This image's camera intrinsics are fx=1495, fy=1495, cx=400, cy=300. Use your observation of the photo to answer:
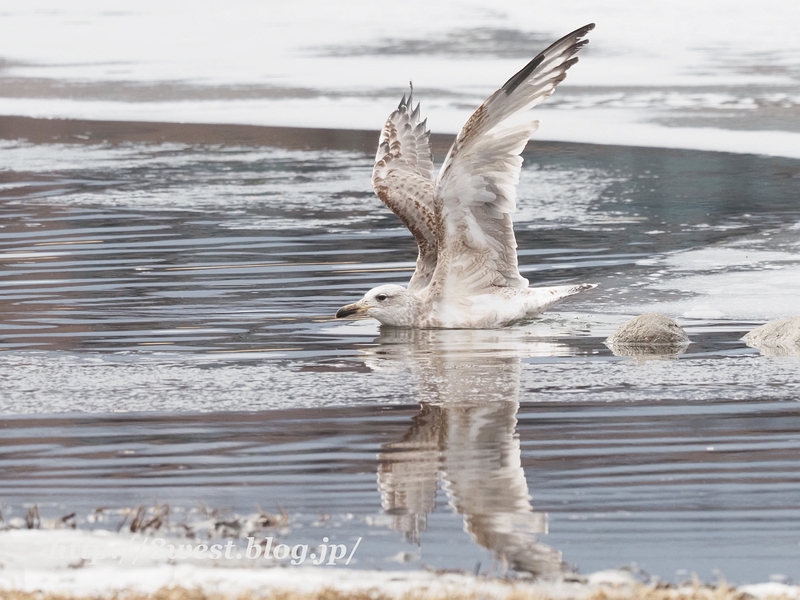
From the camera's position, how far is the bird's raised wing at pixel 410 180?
10367 millimetres

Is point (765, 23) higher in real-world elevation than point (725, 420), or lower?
higher

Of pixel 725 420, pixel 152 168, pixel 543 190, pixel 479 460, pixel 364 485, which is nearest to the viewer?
pixel 364 485

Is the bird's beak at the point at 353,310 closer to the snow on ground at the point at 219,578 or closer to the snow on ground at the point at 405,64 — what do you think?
the snow on ground at the point at 219,578

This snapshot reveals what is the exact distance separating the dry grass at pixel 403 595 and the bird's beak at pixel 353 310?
195 inches

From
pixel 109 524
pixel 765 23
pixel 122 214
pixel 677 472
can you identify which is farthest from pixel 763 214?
pixel 765 23

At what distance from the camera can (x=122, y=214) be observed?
47.5 feet

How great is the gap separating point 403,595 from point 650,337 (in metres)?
4.51

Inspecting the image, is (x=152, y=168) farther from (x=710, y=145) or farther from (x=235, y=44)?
(x=235, y=44)

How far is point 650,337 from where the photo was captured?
8.66m

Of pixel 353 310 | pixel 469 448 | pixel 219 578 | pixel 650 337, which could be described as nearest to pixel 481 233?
pixel 353 310

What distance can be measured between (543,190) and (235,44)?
45.0 feet

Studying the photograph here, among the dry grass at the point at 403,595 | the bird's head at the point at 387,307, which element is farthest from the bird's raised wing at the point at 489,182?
the dry grass at the point at 403,595

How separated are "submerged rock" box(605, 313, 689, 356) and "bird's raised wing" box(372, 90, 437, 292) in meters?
1.75

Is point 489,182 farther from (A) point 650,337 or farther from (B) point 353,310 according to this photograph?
(A) point 650,337
